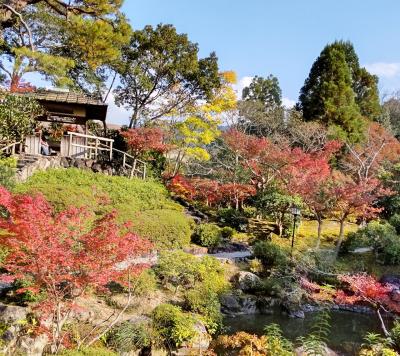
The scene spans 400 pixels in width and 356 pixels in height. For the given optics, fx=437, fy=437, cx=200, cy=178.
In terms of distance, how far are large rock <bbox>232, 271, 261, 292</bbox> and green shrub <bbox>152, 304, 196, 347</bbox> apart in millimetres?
3591

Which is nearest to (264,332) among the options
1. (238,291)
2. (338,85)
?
(238,291)

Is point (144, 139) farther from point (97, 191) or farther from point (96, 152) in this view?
point (97, 191)

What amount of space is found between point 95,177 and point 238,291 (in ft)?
27.5

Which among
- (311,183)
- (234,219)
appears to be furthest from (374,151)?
(234,219)

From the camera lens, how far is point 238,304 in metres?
12.1

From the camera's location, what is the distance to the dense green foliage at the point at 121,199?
45.4 ft

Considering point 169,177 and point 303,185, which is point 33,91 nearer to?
point 169,177

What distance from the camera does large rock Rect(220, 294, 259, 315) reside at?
39.1ft

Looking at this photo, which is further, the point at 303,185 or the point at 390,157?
the point at 390,157

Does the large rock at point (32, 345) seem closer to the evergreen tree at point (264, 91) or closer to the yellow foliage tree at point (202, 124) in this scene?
the yellow foliage tree at point (202, 124)

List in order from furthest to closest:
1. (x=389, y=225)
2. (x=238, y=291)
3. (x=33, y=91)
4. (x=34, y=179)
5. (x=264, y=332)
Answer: (x=33, y=91) → (x=389, y=225) → (x=34, y=179) → (x=238, y=291) → (x=264, y=332)

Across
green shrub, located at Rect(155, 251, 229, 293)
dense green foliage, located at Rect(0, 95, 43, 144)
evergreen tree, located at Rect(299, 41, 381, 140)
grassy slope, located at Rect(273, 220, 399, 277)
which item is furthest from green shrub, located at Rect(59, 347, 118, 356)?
evergreen tree, located at Rect(299, 41, 381, 140)

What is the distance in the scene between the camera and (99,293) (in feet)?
35.0

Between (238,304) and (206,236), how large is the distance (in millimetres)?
4321
